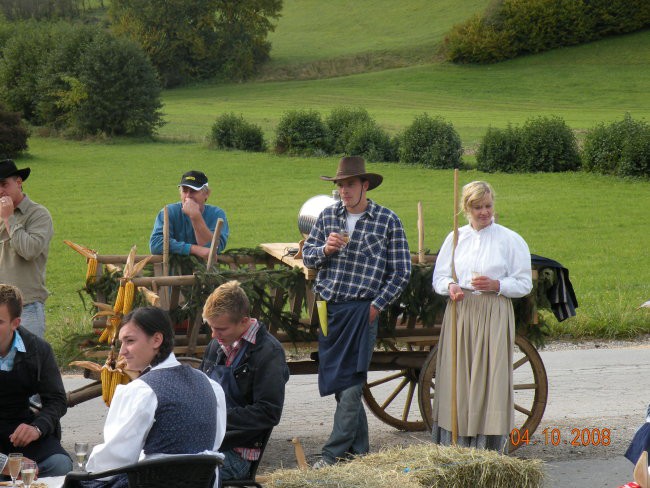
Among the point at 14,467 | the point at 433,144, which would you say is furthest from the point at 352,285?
the point at 433,144

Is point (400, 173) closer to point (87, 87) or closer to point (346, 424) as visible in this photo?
point (87, 87)

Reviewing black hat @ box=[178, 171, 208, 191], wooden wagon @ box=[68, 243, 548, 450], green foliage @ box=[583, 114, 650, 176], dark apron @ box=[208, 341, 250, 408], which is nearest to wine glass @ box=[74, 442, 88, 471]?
dark apron @ box=[208, 341, 250, 408]

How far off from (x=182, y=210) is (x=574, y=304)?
10.1 ft

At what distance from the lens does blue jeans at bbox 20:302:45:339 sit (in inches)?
287

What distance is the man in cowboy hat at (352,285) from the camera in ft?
22.7

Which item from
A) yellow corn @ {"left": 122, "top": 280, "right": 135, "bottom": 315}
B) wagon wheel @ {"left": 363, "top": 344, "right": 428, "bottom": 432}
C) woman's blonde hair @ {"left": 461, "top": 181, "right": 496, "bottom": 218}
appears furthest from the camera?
wagon wheel @ {"left": 363, "top": 344, "right": 428, "bottom": 432}

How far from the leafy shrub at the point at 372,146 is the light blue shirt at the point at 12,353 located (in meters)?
30.5

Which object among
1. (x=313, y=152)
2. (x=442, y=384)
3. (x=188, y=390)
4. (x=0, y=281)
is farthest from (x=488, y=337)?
(x=313, y=152)

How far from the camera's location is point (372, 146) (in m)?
36.0

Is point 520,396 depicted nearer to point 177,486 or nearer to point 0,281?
point 0,281

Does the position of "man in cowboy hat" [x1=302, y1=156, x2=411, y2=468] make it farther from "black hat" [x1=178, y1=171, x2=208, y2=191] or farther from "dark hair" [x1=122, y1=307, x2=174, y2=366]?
"dark hair" [x1=122, y1=307, x2=174, y2=366]

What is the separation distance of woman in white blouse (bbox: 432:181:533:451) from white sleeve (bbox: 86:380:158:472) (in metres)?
2.98

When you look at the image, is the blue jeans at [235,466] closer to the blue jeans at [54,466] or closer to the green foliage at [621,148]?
the blue jeans at [54,466]
